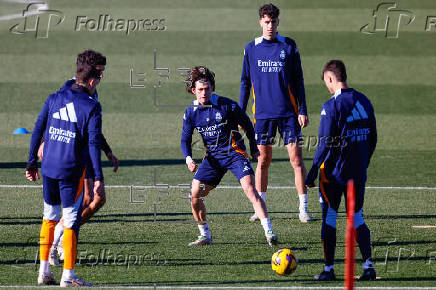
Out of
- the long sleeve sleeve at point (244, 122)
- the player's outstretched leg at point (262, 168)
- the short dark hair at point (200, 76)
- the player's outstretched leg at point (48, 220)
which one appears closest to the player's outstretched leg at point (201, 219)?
the long sleeve sleeve at point (244, 122)

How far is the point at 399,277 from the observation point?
8.45 metres

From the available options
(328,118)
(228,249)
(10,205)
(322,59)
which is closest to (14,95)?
(322,59)

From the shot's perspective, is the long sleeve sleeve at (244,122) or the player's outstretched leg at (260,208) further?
the long sleeve sleeve at (244,122)

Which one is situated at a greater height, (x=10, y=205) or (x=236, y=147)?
(x=236, y=147)

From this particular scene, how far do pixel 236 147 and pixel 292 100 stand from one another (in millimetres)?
1745

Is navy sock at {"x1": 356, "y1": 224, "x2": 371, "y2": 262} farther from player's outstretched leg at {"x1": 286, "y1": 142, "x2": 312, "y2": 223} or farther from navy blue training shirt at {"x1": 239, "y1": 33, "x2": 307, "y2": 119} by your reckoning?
navy blue training shirt at {"x1": 239, "y1": 33, "x2": 307, "y2": 119}

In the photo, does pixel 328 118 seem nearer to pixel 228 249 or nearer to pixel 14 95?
pixel 228 249

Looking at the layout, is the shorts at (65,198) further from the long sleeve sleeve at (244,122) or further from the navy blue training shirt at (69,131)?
the long sleeve sleeve at (244,122)

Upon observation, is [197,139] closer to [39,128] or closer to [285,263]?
[285,263]

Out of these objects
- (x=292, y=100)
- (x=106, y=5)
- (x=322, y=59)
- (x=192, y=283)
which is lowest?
(x=192, y=283)

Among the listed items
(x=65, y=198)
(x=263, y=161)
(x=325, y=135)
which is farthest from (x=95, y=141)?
(x=263, y=161)

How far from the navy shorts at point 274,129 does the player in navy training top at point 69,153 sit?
11.7ft

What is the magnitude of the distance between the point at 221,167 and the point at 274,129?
64.3 inches

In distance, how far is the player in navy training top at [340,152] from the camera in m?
8.27
